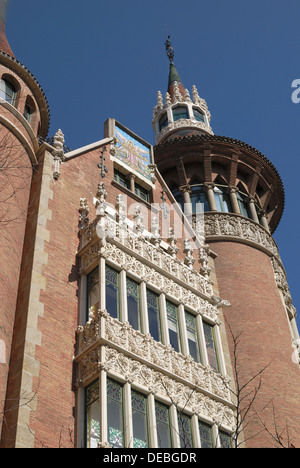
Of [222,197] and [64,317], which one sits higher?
[222,197]

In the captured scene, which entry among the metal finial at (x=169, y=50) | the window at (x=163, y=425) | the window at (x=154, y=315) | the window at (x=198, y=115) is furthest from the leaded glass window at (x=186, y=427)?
the metal finial at (x=169, y=50)

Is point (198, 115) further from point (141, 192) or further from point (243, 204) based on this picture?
point (141, 192)

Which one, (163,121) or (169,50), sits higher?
(169,50)

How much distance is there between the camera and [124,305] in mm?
16625

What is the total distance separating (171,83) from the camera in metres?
45.3

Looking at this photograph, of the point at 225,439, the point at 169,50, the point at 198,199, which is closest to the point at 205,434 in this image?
the point at 225,439

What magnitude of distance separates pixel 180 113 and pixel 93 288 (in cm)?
2417

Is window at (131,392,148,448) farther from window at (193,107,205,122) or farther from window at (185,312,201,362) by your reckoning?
window at (193,107,205,122)

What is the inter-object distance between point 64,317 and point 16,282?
148 cm

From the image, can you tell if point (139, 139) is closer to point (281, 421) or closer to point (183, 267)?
point (183, 267)

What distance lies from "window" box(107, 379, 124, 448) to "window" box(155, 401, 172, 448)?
1.17 metres

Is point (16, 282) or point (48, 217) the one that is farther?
point (48, 217)

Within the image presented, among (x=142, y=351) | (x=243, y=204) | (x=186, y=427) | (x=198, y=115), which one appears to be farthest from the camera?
(x=198, y=115)

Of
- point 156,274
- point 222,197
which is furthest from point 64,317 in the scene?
point 222,197
